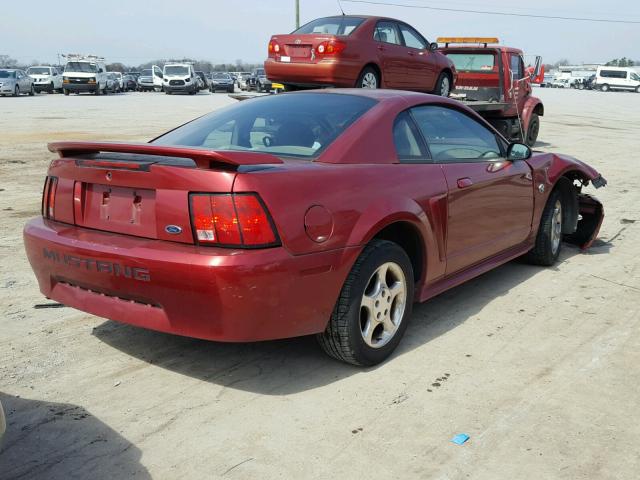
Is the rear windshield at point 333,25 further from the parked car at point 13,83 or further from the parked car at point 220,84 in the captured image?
the parked car at point 220,84

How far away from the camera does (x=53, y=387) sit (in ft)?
11.1

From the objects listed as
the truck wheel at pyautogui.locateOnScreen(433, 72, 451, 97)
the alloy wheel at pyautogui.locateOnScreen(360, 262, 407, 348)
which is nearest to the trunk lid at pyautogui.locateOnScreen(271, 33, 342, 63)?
the truck wheel at pyautogui.locateOnScreen(433, 72, 451, 97)

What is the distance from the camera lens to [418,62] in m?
12.3

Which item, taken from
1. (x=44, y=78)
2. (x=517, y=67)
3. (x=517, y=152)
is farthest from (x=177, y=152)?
(x=44, y=78)

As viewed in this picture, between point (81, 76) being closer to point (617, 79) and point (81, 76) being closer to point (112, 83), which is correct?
point (112, 83)

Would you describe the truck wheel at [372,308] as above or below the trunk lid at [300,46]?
below

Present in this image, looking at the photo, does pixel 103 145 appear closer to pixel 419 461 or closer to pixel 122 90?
pixel 419 461

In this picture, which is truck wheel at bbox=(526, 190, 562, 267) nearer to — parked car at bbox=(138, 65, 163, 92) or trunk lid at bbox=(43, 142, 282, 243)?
trunk lid at bbox=(43, 142, 282, 243)

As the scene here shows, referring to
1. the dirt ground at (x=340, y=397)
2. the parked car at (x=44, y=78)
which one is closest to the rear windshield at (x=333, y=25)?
the dirt ground at (x=340, y=397)

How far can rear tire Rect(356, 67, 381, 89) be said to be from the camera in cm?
1116

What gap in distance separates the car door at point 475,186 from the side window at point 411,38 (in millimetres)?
7480

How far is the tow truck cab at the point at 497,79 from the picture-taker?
14336mm

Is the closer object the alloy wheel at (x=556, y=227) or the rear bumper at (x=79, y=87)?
the alloy wheel at (x=556, y=227)

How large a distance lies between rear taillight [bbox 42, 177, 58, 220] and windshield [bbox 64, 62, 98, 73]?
3753cm
